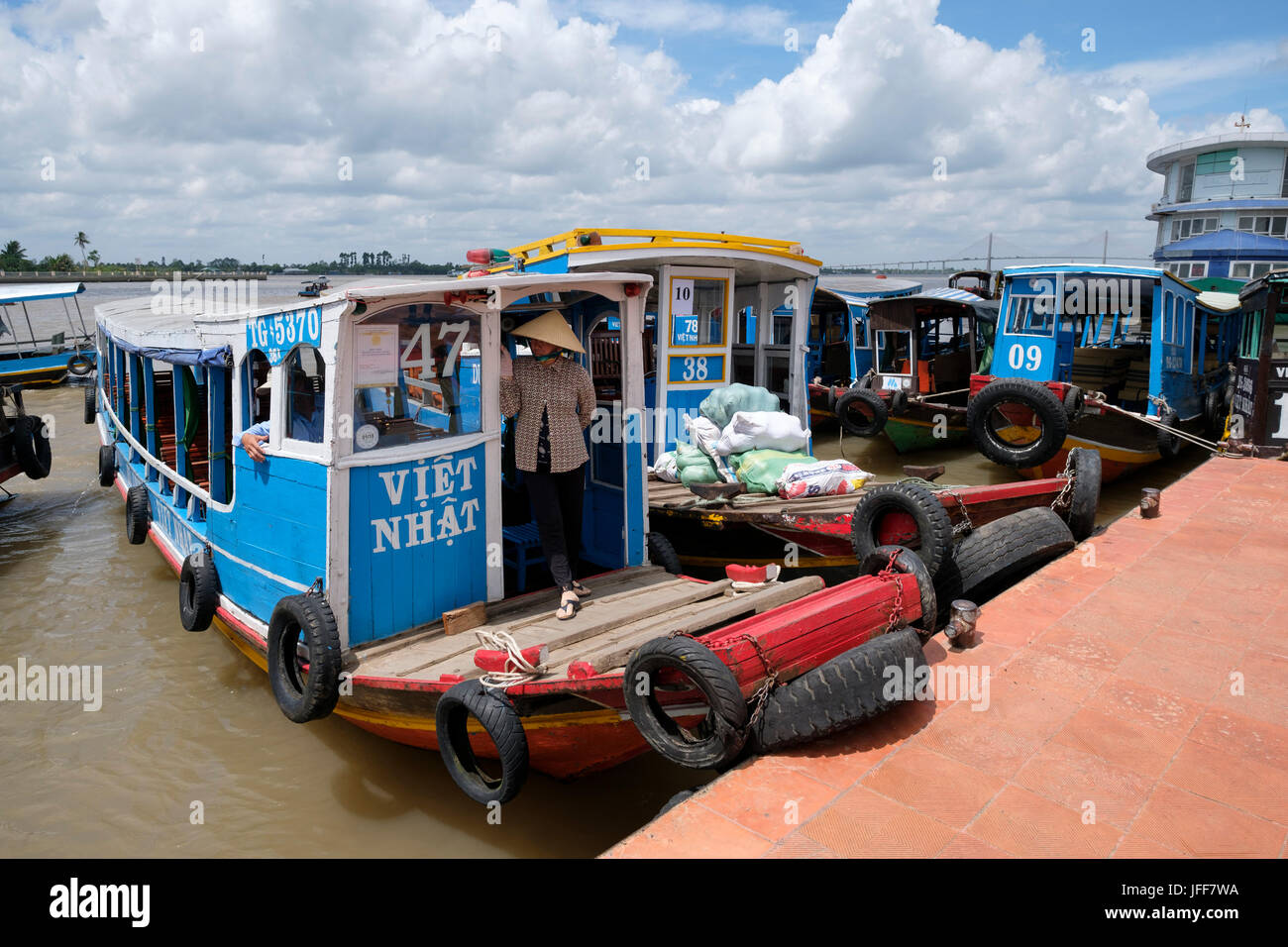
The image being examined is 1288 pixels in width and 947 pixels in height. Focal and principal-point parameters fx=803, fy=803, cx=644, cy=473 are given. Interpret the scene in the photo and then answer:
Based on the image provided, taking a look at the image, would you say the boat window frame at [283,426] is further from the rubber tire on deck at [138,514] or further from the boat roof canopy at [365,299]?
the rubber tire on deck at [138,514]

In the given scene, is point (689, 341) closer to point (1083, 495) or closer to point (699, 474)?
point (699, 474)

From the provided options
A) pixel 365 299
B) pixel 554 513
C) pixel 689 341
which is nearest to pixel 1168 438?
pixel 689 341

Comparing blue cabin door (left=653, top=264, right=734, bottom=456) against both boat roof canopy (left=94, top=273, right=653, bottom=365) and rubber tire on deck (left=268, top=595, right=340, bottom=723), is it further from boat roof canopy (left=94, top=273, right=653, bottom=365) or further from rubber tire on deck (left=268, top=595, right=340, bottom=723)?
rubber tire on deck (left=268, top=595, right=340, bottom=723)

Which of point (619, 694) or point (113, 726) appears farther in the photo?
point (113, 726)

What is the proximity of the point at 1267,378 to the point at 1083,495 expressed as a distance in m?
5.50

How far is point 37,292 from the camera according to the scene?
14180mm

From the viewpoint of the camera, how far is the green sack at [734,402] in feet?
24.9

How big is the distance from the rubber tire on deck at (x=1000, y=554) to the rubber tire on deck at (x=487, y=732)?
10.5 ft

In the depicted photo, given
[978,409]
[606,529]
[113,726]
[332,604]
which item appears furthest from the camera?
[978,409]

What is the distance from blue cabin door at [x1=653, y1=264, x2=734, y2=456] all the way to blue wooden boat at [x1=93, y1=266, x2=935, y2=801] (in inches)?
107
